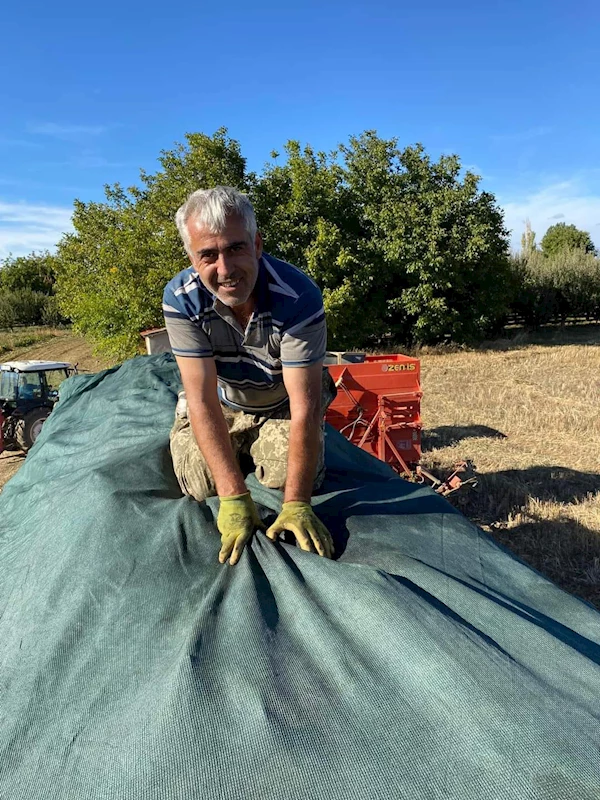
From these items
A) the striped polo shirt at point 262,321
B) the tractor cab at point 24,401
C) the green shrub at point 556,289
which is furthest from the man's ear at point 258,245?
the green shrub at point 556,289

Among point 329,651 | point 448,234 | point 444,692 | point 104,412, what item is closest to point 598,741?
point 444,692

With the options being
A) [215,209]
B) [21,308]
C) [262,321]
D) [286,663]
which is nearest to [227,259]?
[215,209]

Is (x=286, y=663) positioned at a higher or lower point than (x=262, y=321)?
lower

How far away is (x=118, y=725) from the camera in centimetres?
138

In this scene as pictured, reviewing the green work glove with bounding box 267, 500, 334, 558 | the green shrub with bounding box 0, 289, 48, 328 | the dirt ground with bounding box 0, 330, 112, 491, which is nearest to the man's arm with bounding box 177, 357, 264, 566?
the green work glove with bounding box 267, 500, 334, 558

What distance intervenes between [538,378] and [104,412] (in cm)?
1077

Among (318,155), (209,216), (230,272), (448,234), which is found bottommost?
(230,272)

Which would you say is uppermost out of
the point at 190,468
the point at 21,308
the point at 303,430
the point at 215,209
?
the point at 21,308

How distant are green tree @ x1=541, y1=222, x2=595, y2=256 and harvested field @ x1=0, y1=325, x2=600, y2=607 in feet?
107

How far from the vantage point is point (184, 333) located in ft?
7.95

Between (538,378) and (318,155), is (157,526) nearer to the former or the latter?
(538,378)

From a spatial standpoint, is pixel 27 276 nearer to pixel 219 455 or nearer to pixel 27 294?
pixel 27 294

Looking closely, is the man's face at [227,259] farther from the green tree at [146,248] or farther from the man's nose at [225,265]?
the green tree at [146,248]

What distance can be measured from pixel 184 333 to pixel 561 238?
168ft
